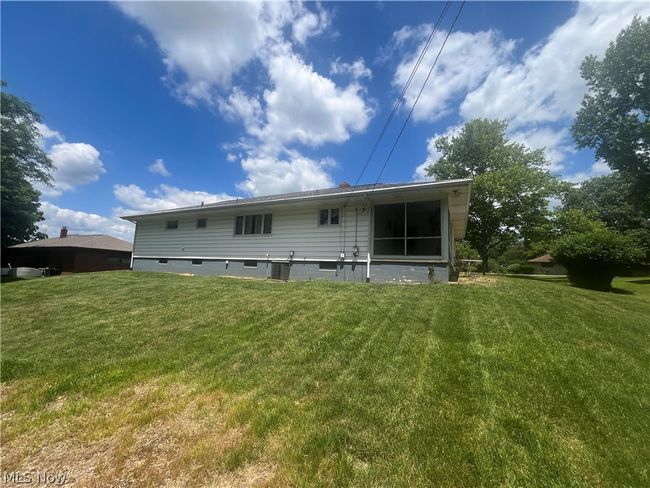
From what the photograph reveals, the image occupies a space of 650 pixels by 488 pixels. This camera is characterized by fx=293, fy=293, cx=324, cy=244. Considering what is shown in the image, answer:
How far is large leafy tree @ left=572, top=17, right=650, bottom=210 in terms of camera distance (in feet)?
58.1

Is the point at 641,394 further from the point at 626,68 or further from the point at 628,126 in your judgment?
the point at 626,68

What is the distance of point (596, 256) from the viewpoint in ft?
39.1

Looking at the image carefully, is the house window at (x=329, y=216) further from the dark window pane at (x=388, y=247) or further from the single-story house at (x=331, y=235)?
the dark window pane at (x=388, y=247)

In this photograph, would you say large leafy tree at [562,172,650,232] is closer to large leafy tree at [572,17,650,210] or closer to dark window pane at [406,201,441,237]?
large leafy tree at [572,17,650,210]

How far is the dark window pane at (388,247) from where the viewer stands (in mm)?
11250

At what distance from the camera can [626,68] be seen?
1845cm

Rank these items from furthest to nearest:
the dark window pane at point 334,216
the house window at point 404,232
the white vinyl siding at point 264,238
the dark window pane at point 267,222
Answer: the dark window pane at point 267,222, the dark window pane at point 334,216, the white vinyl siding at point 264,238, the house window at point 404,232

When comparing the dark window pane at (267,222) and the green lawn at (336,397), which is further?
the dark window pane at (267,222)

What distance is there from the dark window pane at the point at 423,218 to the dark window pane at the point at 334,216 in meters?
2.81

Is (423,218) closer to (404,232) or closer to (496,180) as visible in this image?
(404,232)

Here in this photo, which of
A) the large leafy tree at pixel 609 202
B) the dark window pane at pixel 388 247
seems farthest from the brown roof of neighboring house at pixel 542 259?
the dark window pane at pixel 388 247

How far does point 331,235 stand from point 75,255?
78.3ft

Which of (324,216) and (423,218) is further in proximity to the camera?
(423,218)

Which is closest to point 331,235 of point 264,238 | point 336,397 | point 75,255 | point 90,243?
point 264,238
